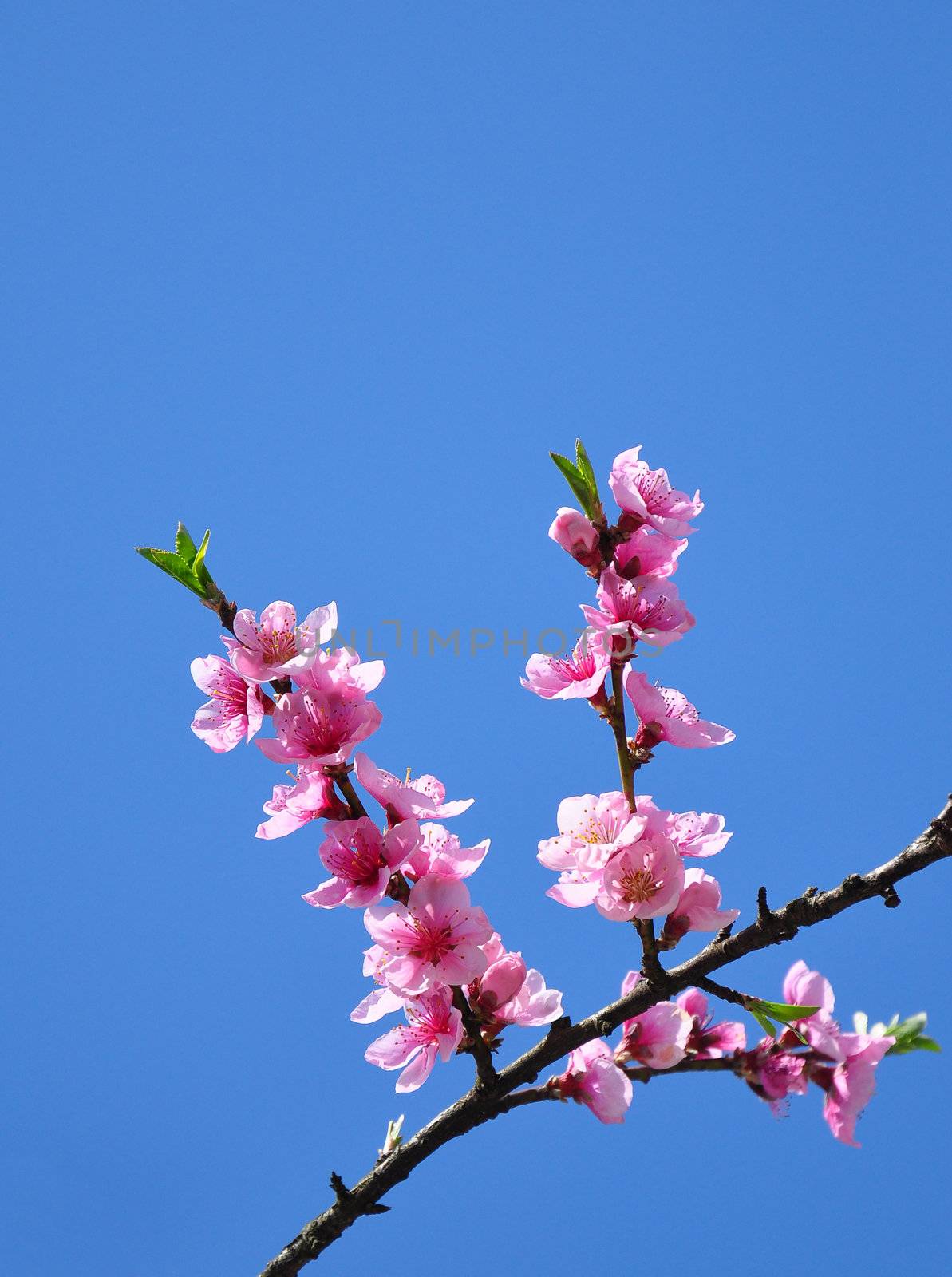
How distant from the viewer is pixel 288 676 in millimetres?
1562

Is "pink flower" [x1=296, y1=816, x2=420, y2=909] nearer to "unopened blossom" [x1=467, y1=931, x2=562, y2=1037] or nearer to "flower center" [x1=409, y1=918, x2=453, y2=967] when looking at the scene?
"flower center" [x1=409, y1=918, x2=453, y2=967]

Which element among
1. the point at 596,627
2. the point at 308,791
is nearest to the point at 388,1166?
the point at 308,791

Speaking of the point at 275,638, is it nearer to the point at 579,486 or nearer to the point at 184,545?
the point at 184,545

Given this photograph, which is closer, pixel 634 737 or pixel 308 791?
pixel 308 791

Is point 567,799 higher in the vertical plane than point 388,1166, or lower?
higher

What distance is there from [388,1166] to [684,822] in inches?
25.2

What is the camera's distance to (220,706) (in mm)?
1629

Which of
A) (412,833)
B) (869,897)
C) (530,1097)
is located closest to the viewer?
(869,897)

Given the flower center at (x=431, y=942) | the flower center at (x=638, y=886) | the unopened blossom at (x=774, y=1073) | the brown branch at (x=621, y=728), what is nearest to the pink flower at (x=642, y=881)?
the flower center at (x=638, y=886)

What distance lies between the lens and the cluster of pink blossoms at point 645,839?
58.2 inches

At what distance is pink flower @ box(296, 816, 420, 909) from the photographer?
147 centimetres

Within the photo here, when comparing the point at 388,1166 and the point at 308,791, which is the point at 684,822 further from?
the point at 388,1166

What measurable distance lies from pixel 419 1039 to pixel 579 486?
2.71 feet

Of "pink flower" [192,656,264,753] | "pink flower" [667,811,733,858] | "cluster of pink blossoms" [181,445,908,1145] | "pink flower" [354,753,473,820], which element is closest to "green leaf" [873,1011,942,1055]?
"cluster of pink blossoms" [181,445,908,1145]
